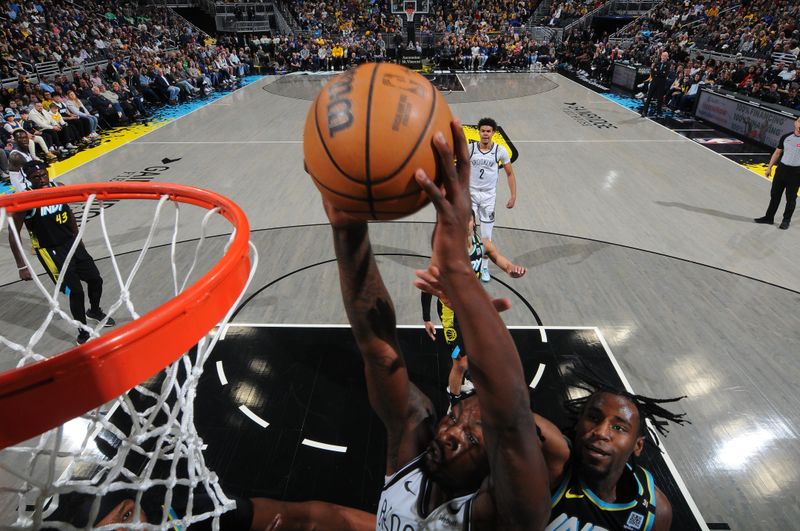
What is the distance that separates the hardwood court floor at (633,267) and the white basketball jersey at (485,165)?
1037 mm

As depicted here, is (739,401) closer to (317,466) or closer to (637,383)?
(637,383)

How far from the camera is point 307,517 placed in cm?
216

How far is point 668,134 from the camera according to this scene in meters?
10.8

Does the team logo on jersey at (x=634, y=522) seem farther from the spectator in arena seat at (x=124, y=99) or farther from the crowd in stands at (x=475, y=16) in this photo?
the crowd in stands at (x=475, y=16)

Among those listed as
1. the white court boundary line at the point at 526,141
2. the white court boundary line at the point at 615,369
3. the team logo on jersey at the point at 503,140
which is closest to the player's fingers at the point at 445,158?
the white court boundary line at the point at 615,369

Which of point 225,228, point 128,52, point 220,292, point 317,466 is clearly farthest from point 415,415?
point 128,52

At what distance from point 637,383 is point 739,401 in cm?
73

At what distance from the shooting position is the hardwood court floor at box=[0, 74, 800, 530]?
3.44 meters

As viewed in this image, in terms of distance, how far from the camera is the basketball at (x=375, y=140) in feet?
4.28

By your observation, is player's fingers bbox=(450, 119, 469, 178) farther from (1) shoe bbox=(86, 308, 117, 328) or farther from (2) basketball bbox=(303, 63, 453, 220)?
(1) shoe bbox=(86, 308, 117, 328)

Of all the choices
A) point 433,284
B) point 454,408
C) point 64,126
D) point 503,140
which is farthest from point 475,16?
point 433,284

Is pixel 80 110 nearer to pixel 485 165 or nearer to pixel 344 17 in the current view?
pixel 485 165

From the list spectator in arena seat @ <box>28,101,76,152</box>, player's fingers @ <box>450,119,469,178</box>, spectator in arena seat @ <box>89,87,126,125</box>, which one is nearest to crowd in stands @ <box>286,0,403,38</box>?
spectator in arena seat @ <box>89,87,126,125</box>

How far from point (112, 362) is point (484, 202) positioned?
13.9 feet
